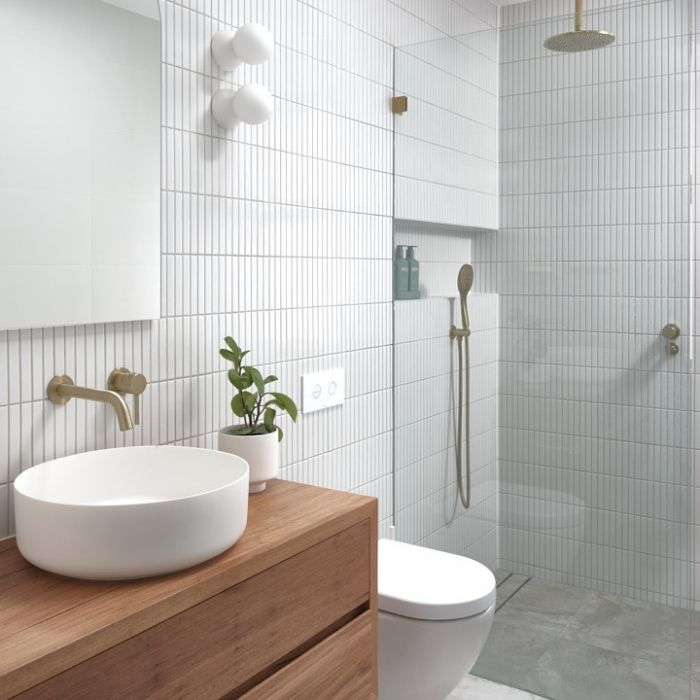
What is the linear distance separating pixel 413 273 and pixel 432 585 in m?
1.01

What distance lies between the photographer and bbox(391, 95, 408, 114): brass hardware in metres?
2.54

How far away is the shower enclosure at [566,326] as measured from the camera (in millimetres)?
2170

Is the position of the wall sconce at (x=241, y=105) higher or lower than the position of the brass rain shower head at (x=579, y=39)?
lower

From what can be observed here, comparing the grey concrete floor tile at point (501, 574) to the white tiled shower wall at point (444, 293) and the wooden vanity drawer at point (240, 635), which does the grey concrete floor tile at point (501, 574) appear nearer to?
the white tiled shower wall at point (444, 293)

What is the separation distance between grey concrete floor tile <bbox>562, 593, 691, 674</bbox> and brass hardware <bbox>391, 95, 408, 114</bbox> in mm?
1605

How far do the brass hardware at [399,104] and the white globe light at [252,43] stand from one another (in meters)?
0.80

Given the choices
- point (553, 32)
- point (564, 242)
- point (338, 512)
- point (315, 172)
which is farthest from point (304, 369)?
point (553, 32)

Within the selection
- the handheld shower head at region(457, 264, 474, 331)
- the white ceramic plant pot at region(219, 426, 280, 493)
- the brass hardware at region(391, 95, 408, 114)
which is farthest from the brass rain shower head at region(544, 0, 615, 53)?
the white ceramic plant pot at region(219, 426, 280, 493)

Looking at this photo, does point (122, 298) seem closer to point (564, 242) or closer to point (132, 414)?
point (132, 414)

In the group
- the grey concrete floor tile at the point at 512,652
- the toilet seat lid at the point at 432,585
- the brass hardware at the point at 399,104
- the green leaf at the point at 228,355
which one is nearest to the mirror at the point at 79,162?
the green leaf at the point at 228,355

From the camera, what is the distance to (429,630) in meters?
1.90

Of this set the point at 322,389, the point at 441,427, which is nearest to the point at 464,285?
the point at 441,427

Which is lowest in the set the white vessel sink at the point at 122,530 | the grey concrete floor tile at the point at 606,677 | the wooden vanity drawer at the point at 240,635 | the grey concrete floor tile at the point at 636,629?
the grey concrete floor tile at the point at 606,677

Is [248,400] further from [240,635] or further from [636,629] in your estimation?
[636,629]
